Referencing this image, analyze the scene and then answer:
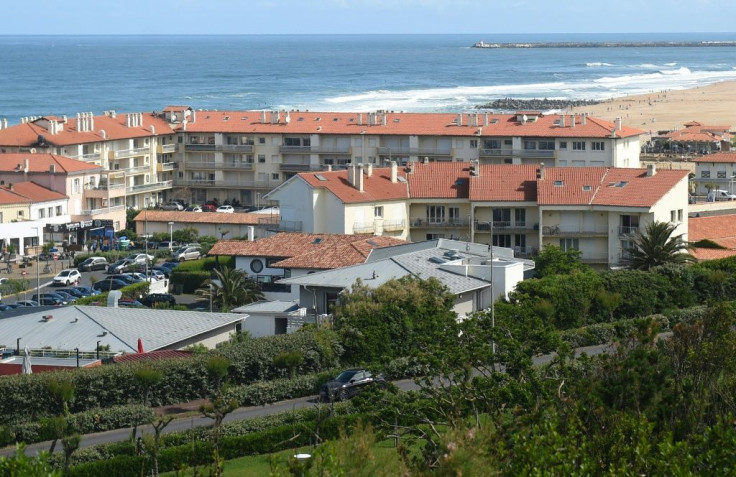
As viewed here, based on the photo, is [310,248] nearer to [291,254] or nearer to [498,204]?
[291,254]

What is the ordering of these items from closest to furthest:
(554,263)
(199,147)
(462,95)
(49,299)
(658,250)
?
1. (658,250)
2. (554,263)
3. (49,299)
4. (199,147)
5. (462,95)

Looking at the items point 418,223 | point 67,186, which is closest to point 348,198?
point 418,223

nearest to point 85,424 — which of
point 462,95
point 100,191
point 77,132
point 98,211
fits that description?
point 98,211

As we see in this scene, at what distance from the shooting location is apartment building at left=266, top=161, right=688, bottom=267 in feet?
197

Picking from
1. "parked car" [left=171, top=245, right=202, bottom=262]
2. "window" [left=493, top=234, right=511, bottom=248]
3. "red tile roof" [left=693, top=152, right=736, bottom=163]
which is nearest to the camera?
"window" [left=493, top=234, right=511, bottom=248]

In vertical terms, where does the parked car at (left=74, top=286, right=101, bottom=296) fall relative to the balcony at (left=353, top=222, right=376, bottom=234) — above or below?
below

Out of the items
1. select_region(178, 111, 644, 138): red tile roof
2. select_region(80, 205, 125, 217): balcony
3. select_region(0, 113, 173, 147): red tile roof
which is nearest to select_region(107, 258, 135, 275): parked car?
select_region(80, 205, 125, 217): balcony

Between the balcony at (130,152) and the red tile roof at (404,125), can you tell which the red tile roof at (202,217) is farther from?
the red tile roof at (404,125)

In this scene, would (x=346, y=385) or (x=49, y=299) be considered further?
(x=49, y=299)

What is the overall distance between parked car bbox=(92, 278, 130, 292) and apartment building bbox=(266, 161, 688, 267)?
307 inches

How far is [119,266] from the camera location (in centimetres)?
6450

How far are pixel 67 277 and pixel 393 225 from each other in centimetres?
1398

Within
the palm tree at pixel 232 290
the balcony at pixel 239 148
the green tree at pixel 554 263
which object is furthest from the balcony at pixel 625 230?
the balcony at pixel 239 148

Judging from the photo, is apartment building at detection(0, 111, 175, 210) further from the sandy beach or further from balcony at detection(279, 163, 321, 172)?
the sandy beach
